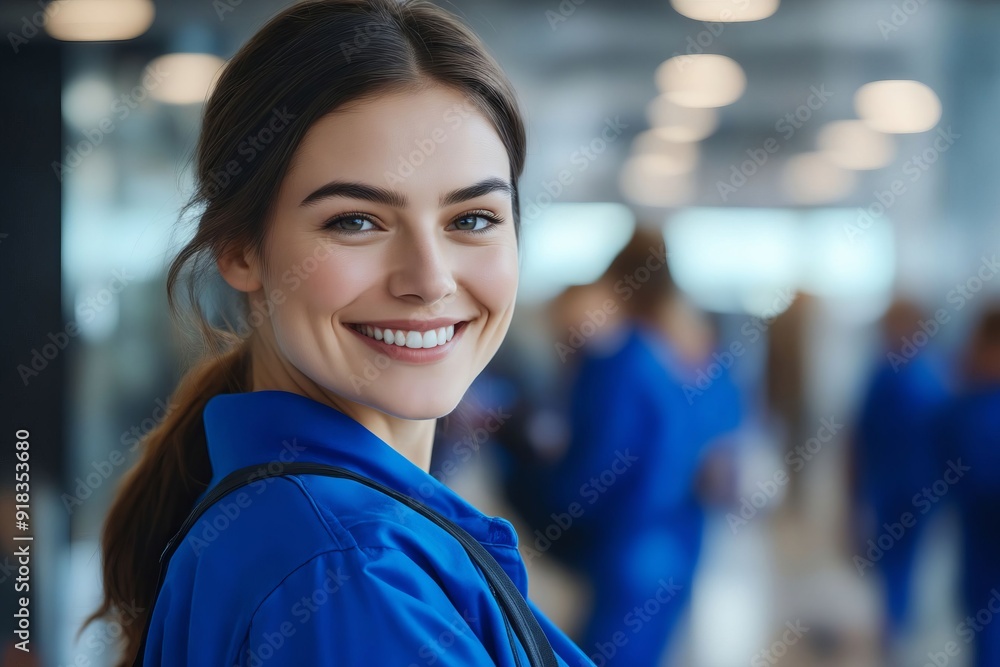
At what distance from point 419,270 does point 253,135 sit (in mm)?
200

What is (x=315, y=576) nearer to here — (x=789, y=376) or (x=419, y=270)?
(x=419, y=270)

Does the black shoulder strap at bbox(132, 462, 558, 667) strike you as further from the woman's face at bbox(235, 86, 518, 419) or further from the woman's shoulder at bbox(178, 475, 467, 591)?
the woman's face at bbox(235, 86, 518, 419)

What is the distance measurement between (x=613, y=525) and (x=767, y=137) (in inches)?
59.7

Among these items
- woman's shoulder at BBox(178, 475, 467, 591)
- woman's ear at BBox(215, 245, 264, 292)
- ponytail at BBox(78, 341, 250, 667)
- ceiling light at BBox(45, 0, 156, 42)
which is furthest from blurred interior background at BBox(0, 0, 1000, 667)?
woman's shoulder at BBox(178, 475, 467, 591)

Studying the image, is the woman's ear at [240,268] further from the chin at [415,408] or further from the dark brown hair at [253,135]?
the chin at [415,408]

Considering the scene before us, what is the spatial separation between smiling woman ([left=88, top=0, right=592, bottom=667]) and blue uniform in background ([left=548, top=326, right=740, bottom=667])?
1410 millimetres

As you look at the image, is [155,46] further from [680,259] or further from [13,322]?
[680,259]

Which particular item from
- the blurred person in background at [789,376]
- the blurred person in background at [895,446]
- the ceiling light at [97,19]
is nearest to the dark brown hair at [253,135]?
the ceiling light at [97,19]

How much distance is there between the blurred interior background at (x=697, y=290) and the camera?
99.2 inches

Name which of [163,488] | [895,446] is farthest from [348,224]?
[895,446]

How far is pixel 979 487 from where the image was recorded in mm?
2725

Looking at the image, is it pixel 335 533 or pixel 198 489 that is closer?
pixel 335 533

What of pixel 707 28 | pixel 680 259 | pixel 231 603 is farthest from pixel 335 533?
pixel 707 28

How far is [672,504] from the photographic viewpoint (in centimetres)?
246
